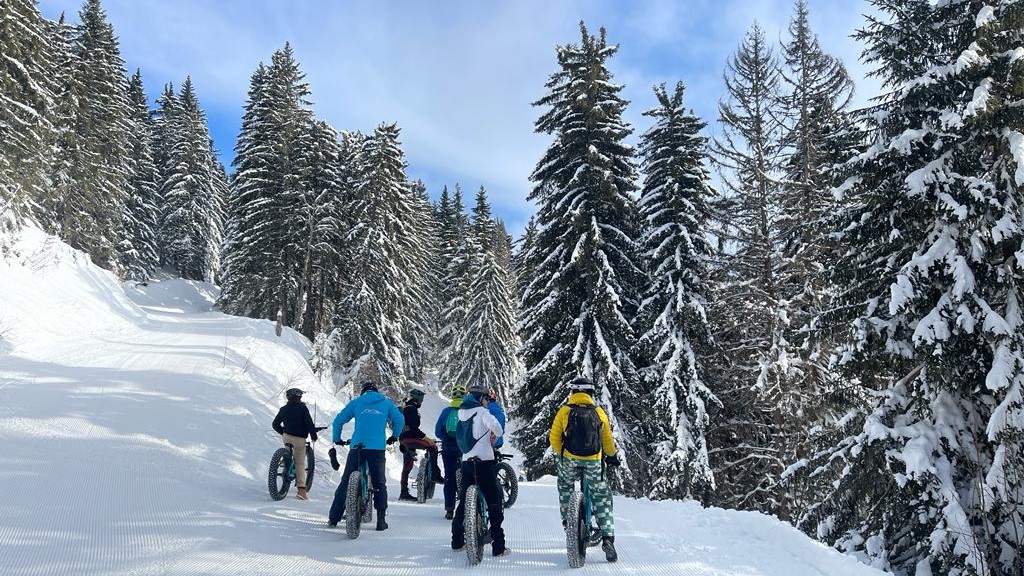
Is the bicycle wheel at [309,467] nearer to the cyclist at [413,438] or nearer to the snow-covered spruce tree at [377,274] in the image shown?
the cyclist at [413,438]

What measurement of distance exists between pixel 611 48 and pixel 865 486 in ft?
52.8

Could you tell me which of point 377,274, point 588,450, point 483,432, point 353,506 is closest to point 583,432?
point 588,450

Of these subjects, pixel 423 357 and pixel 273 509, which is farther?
pixel 423 357

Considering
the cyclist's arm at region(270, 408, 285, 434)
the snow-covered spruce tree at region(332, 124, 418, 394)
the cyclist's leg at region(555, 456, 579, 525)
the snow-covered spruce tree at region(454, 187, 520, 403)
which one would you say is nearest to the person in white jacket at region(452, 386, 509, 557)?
the cyclist's leg at region(555, 456, 579, 525)

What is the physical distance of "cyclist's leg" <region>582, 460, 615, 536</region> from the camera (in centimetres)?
697

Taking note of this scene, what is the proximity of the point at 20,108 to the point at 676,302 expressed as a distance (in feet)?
78.9

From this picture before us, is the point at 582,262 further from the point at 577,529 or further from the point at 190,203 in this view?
the point at 190,203

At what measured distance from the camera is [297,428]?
949cm

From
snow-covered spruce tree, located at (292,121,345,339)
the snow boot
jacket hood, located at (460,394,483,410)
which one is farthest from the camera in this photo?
snow-covered spruce tree, located at (292,121,345,339)

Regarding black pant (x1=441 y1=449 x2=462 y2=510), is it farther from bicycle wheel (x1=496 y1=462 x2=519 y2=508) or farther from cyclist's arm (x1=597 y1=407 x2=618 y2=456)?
cyclist's arm (x1=597 y1=407 x2=618 y2=456)

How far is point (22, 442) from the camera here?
910cm

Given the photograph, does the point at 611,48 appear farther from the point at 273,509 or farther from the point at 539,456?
the point at 273,509

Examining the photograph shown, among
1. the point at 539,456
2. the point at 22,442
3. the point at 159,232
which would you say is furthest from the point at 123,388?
the point at 159,232

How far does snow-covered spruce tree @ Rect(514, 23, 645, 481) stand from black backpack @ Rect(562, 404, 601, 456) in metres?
10.4
